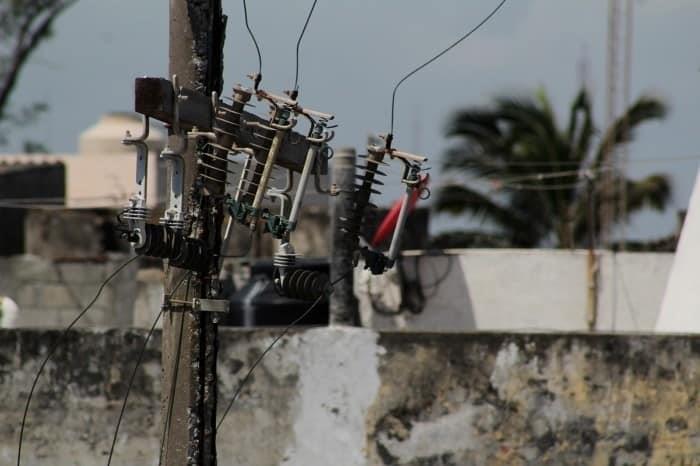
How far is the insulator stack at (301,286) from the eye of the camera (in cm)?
700

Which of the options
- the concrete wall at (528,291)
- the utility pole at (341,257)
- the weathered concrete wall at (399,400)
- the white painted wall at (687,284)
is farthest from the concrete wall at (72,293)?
the white painted wall at (687,284)

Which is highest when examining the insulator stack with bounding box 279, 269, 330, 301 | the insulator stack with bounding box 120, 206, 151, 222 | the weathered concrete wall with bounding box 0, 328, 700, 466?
the insulator stack with bounding box 120, 206, 151, 222

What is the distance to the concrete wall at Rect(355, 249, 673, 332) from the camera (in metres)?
17.1

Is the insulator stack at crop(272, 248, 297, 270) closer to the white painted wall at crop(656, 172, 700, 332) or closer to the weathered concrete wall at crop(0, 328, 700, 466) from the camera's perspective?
the weathered concrete wall at crop(0, 328, 700, 466)

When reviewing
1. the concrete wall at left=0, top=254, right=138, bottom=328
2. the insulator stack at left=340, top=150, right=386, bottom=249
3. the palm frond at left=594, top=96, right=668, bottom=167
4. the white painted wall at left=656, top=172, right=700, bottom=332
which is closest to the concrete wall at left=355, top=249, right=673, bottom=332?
the concrete wall at left=0, top=254, right=138, bottom=328

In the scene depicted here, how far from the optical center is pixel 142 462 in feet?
33.3

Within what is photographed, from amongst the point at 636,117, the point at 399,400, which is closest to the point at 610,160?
the point at 636,117

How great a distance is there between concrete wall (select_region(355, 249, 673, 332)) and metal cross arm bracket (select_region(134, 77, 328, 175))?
32.1 feet

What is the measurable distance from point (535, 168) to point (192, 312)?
17.6 m

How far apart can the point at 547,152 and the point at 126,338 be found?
15.3 metres

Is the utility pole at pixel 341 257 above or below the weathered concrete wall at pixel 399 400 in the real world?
above

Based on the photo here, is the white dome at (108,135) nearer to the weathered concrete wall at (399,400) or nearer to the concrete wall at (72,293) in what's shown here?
the concrete wall at (72,293)

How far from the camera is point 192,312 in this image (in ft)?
23.0

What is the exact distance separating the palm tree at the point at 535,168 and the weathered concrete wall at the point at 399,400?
13330 millimetres
